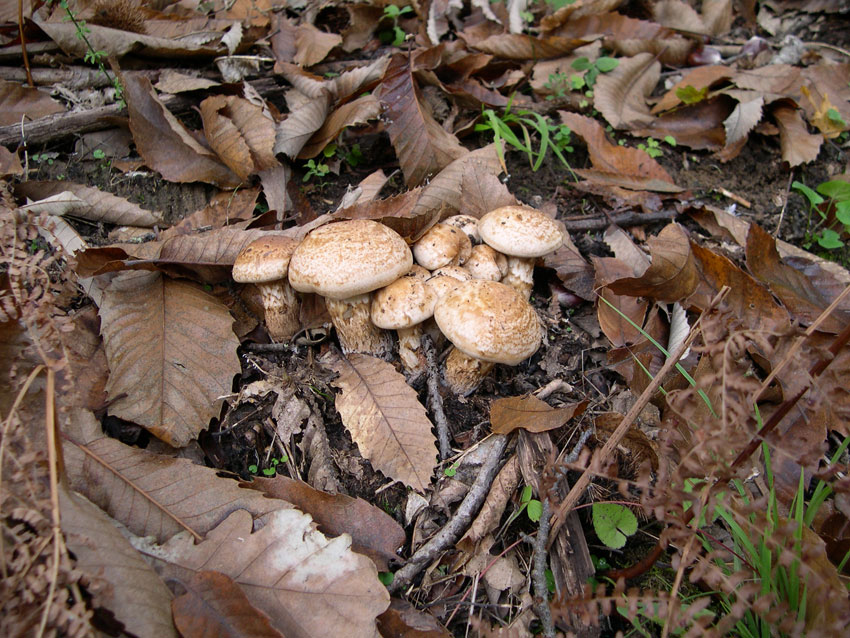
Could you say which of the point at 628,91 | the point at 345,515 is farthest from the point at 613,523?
the point at 628,91

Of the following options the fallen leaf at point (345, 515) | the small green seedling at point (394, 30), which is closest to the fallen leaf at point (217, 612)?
the fallen leaf at point (345, 515)

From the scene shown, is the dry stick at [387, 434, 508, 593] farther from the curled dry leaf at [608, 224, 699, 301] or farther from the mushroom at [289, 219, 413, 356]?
the curled dry leaf at [608, 224, 699, 301]

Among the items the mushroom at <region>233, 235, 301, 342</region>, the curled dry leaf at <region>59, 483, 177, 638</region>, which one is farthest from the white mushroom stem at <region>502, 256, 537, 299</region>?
the curled dry leaf at <region>59, 483, 177, 638</region>

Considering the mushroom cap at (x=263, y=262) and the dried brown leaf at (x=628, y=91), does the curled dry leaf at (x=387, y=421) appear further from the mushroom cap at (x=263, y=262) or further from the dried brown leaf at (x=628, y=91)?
the dried brown leaf at (x=628, y=91)

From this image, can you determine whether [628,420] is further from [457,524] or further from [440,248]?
[440,248]

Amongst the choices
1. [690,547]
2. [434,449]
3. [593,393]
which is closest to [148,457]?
[434,449]
